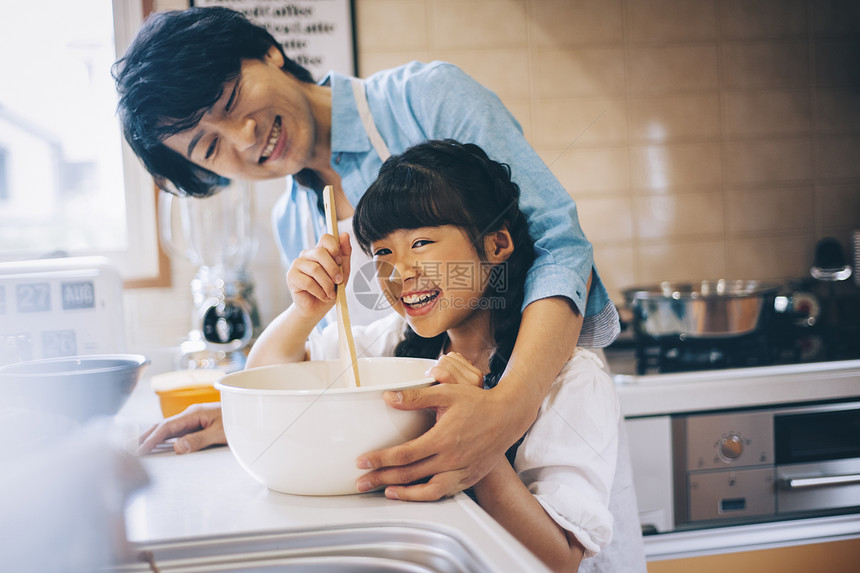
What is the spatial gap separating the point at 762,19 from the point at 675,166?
0.45 metres

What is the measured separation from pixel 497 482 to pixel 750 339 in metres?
0.93

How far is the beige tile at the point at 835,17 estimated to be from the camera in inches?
68.2

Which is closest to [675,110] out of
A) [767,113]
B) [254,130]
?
[767,113]

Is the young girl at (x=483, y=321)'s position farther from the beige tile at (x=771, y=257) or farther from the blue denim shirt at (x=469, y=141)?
the beige tile at (x=771, y=257)

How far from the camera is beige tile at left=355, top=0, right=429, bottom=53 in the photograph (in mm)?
1621

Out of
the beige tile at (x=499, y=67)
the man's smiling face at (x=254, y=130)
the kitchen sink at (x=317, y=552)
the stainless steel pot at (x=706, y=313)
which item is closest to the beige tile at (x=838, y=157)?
the stainless steel pot at (x=706, y=313)

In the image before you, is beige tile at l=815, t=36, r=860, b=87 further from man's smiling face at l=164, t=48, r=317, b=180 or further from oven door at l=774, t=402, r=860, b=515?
man's smiling face at l=164, t=48, r=317, b=180

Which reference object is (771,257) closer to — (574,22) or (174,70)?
(574,22)

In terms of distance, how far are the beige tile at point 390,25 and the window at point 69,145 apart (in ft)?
1.71

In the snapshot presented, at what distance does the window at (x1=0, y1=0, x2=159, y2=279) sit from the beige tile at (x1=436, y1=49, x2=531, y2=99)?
78cm

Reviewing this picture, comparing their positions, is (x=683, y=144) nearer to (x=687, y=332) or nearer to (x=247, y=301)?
(x=687, y=332)

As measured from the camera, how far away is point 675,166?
171 cm

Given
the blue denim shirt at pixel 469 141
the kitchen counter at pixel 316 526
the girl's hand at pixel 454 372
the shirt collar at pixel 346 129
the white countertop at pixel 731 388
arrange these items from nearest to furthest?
the kitchen counter at pixel 316 526 → the girl's hand at pixel 454 372 → the blue denim shirt at pixel 469 141 → the shirt collar at pixel 346 129 → the white countertop at pixel 731 388

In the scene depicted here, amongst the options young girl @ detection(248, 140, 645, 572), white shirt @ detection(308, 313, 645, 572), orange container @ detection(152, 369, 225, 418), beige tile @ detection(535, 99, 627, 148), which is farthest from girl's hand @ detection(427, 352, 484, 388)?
beige tile @ detection(535, 99, 627, 148)
